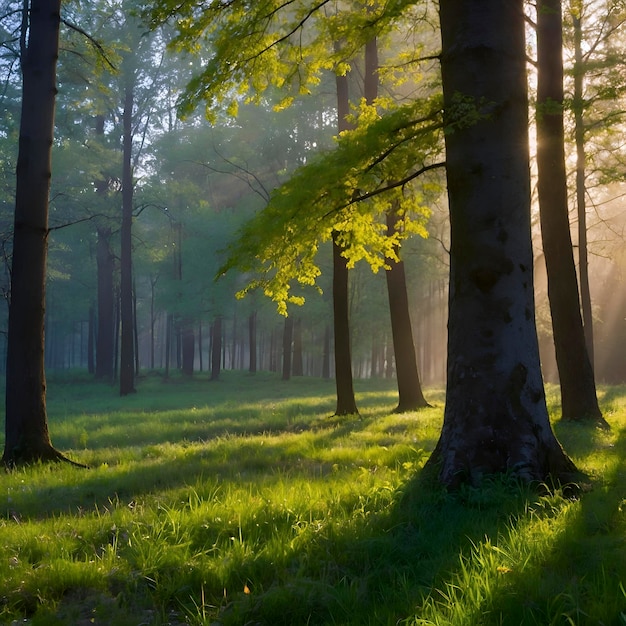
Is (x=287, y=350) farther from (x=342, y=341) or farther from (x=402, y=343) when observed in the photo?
(x=342, y=341)

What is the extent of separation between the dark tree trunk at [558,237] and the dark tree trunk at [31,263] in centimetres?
778

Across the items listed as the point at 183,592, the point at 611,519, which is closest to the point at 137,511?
the point at 183,592

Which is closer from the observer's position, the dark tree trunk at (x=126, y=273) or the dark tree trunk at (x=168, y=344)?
the dark tree trunk at (x=126, y=273)

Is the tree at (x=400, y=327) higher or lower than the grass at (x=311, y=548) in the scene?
higher

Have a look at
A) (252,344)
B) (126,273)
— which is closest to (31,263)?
(126,273)

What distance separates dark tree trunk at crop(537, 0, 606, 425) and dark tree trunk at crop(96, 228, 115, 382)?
84.4 ft

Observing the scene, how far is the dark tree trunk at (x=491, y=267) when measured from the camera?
199 inches

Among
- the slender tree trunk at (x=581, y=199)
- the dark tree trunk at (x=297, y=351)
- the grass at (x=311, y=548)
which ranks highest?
the slender tree trunk at (x=581, y=199)

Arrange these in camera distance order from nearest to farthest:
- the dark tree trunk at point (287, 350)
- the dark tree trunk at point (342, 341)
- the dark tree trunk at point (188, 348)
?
the dark tree trunk at point (342, 341) < the dark tree trunk at point (287, 350) < the dark tree trunk at point (188, 348)

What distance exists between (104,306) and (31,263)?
25.1 metres

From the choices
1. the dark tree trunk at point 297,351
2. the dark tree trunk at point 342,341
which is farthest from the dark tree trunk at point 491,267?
the dark tree trunk at point 297,351

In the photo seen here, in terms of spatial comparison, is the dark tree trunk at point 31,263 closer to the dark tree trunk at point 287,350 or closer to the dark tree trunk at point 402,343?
the dark tree trunk at point 402,343

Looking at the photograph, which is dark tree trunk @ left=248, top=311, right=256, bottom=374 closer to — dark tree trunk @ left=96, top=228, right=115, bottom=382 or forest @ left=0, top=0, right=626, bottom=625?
dark tree trunk @ left=96, top=228, right=115, bottom=382

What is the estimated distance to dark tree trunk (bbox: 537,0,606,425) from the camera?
10070 millimetres
